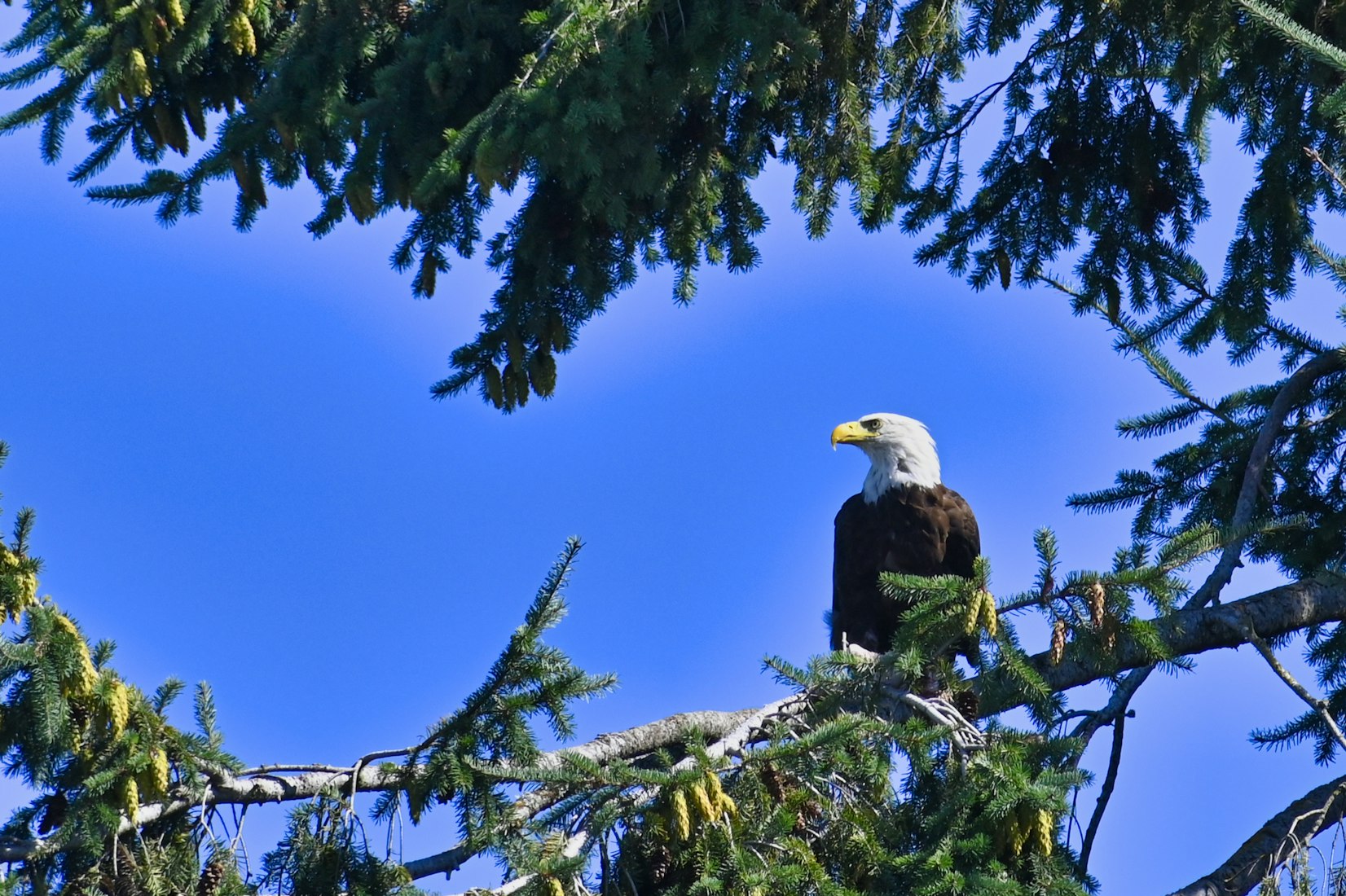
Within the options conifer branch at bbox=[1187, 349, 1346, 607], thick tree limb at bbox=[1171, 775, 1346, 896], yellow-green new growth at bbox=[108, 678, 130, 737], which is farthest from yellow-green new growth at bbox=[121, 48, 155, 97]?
thick tree limb at bbox=[1171, 775, 1346, 896]

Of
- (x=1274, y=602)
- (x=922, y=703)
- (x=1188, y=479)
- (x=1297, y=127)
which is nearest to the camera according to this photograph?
(x=922, y=703)

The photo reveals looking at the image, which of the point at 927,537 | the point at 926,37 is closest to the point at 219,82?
the point at 926,37

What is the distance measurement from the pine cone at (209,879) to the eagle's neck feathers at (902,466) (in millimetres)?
4441

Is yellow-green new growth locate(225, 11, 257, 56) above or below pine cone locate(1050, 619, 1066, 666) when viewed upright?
above

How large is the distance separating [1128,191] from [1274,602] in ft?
7.25

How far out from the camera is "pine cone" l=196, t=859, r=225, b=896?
120 inches

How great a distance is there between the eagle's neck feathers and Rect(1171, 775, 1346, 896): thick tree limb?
295 cm

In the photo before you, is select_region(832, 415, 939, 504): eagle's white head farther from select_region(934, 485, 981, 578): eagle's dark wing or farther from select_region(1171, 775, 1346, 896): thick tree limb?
select_region(1171, 775, 1346, 896): thick tree limb

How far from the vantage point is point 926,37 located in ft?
19.4

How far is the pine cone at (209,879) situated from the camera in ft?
10.0

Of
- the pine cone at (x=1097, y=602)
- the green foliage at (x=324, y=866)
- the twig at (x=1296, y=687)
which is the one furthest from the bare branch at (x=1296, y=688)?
the green foliage at (x=324, y=866)

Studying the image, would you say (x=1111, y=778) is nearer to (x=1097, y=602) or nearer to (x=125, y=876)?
(x=1097, y=602)

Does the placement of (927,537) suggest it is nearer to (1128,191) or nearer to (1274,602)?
(1128,191)

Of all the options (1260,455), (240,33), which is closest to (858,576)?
(1260,455)
